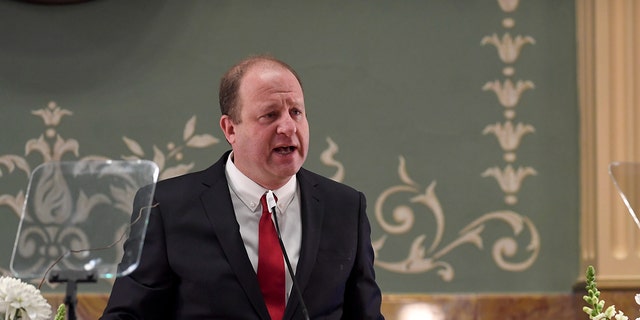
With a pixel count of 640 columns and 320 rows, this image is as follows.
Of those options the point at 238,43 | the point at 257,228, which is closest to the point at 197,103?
the point at 238,43

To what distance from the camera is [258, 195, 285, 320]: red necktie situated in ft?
7.74

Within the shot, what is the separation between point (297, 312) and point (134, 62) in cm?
149

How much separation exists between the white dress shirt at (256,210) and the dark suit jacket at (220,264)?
3 centimetres

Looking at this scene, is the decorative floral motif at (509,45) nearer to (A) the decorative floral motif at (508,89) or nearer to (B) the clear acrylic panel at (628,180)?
(A) the decorative floral motif at (508,89)

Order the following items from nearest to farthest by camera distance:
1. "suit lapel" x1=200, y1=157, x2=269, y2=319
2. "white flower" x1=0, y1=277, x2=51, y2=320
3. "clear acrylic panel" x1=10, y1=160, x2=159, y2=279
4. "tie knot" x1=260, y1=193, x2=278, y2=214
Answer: "clear acrylic panel" x1=10, y1=160, x2=159, y2=279 → "white flower" x1=0, y1=277, x2=51, y2=320 → "suit lapel" x1=200, y1=157, x2=269, y2=319 → "tie knot" x1=260, y1=193, x2=278, y2=214

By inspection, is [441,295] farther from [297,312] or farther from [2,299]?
[2,299]

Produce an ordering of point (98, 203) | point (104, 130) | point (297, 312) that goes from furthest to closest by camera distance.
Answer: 1. point (104, 130)
2. point (297, 312)
3. point (98, 203)

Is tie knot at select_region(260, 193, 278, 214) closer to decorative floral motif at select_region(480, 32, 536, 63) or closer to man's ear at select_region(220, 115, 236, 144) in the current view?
man's ear at select_region(220, 115, 236, 144)

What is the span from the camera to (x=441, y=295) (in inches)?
140

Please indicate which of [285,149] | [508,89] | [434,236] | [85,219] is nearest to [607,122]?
[508,89]

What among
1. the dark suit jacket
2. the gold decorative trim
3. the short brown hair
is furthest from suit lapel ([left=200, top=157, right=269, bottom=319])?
the gold decorative trim

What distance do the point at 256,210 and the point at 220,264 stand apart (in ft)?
0.60

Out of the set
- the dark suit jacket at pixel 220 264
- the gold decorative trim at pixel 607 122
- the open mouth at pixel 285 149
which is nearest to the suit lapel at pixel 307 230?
the dark suit jacket at pixel 220 264

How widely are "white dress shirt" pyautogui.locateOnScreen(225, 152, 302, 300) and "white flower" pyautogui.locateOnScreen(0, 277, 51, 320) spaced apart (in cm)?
63
